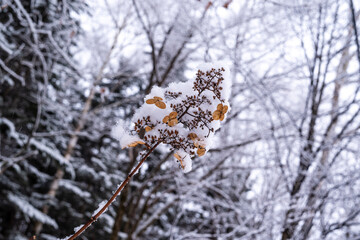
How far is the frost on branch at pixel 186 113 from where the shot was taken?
660mm

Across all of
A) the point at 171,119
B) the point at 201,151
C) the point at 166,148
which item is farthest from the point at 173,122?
the point at 166,148

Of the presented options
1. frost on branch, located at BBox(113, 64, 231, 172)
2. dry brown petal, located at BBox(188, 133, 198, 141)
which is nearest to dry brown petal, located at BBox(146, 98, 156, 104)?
frost on branch, located at BBox(113, 64, 231, 172)

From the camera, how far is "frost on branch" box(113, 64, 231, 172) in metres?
0.66

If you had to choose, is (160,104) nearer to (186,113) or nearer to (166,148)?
(186,113)

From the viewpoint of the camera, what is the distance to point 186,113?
0.68m

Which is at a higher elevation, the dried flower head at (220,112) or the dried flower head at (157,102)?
the dried flower head at (157,102)

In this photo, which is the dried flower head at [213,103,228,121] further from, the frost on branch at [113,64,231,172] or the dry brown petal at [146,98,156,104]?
the dry brown petal at [146,98,156,104]

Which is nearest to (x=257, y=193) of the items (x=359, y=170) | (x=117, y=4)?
(x=359, y=170)

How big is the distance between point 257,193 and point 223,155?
2.77 ft

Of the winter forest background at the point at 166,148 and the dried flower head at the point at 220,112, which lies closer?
the dried flower head at the point at 220,112

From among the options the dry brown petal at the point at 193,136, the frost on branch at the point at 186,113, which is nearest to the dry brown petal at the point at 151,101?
the frost on branch at the point at 186,113

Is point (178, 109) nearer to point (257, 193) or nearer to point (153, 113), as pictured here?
point (153, 113)

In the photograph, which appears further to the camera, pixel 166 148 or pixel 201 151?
A: pixel 166 148

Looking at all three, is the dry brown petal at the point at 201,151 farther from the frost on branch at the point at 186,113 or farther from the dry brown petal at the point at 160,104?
the dry brown petal at the point at 160,104
